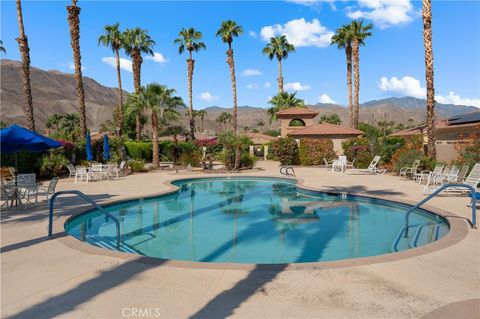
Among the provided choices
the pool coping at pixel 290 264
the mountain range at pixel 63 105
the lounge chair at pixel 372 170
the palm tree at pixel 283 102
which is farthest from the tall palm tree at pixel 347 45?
the mountain range at pixel 63 105

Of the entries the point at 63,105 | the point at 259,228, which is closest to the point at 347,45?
the point at 259,228

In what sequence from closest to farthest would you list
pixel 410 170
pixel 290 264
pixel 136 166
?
pixel 290 264 → pixel 410 170 → pixel 136 166

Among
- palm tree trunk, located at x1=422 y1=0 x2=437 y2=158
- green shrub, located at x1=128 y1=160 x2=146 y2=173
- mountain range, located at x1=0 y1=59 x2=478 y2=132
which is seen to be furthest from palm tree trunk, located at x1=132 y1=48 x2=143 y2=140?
mountain range, located at x1=0 y1=59 x2=478 y2=132

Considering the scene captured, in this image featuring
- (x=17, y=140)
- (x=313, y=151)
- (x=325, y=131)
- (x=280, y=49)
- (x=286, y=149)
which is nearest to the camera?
(x=17, y=140)

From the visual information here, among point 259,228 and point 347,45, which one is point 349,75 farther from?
point 259,228

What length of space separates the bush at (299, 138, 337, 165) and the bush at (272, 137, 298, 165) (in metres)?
0.61

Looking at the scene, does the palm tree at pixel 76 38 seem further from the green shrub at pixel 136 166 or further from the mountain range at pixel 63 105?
the mountain range at pixel 63 105

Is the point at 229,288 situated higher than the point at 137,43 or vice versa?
the point at 137,43

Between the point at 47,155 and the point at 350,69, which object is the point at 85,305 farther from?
the point at 350,69

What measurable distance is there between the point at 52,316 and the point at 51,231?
376 cm

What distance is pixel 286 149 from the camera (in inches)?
1034

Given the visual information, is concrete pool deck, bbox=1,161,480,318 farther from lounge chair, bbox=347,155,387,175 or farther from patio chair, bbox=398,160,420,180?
lounge chair, bbox=347,155,387,175

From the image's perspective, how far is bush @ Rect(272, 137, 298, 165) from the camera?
1034 inches

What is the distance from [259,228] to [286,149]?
17.3 meters
